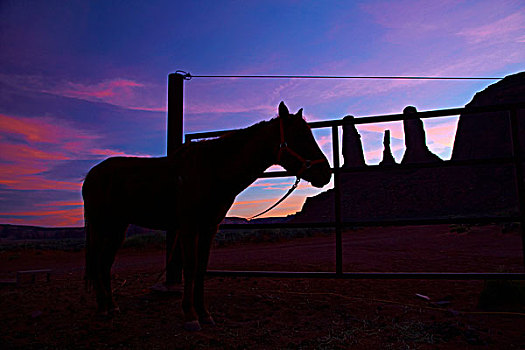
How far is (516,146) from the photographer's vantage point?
4.65m

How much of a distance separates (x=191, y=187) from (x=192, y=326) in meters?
1.52

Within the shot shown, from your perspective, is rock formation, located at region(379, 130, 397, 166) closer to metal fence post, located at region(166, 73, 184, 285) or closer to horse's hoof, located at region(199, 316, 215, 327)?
metal fence post, located at region(166, 73, 184, 285)

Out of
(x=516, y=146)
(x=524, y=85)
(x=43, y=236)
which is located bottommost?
(x=43, y=236)

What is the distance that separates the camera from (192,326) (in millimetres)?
3666

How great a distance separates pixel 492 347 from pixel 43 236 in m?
80.2

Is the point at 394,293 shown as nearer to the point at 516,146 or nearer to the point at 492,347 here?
the point at 492,347

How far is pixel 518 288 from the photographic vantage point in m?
4.43

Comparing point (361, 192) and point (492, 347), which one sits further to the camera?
point (361, 192)

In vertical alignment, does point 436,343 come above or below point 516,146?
below

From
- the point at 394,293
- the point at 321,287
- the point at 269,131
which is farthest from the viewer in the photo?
the point at 321,287

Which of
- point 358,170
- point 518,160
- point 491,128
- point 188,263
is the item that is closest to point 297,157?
point 188,263

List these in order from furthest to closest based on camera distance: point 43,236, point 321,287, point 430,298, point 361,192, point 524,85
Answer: point 43,236 → point 361,192 → point 524,85 → point 321,287 → point 430,298

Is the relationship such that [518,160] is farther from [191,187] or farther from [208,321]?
[208,321]

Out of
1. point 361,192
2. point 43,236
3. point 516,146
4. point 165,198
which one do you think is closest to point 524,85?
point 361,192
